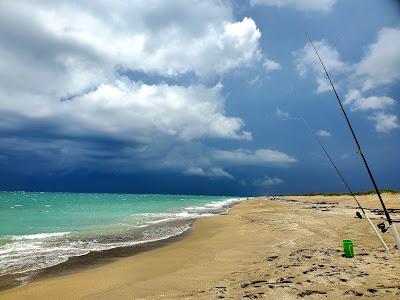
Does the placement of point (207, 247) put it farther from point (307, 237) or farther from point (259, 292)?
point (259, 292)

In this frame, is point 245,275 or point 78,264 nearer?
point 245,275

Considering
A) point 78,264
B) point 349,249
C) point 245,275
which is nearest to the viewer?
point 245,275

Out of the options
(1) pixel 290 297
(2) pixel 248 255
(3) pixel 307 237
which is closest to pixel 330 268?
(1) pixel 290 297

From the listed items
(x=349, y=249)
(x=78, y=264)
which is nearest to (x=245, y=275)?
(x=349, y=249)

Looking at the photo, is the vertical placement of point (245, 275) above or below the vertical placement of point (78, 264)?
above

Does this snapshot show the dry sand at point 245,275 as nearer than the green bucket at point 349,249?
Yes

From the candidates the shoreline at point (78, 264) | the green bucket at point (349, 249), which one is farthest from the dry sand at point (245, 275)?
the shoreline at point (78, 264)

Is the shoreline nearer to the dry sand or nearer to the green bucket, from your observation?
the dry sand

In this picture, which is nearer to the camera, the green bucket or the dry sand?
the dry sand

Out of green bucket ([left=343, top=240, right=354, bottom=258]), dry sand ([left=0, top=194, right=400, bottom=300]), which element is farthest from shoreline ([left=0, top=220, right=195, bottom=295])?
green bucket ([left=343, top=240, right=354, bottom=258])

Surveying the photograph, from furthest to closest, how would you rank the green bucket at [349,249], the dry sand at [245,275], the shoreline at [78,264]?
the shoreline at [78,264] → the green bucket at [349,249] → the dry sand at [245,275]

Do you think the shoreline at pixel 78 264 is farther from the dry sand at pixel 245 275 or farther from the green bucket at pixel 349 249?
the green bucket at pixel 349 249

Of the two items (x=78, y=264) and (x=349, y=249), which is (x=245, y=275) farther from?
(x=78, y=264)

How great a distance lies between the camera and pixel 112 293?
27.6ft
